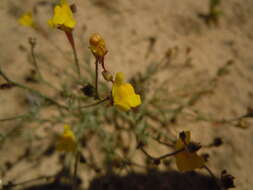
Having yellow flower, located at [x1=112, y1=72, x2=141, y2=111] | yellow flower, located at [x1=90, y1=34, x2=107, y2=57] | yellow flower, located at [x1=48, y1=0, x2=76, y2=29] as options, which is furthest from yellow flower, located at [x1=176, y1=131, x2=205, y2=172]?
yellow flower, located at [x1=48, y1=0, x2=76, y2=29]

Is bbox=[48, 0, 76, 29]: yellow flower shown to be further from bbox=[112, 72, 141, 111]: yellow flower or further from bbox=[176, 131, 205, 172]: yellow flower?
bbox=[176, 131, 205, 172]: yellow flower

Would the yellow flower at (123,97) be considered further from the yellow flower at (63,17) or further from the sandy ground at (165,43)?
the sandy ground at (165,43)

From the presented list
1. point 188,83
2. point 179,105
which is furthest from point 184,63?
point 179,105

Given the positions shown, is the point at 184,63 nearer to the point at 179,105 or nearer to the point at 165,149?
the point at 179,105

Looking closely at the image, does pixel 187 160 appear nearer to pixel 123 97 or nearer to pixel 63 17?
pixel 123 97

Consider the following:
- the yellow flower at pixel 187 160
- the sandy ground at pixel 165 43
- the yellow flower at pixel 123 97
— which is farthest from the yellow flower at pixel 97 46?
the sandy ground at pixel 165 43

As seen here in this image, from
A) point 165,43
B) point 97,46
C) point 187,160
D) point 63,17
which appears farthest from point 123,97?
point 165,43
